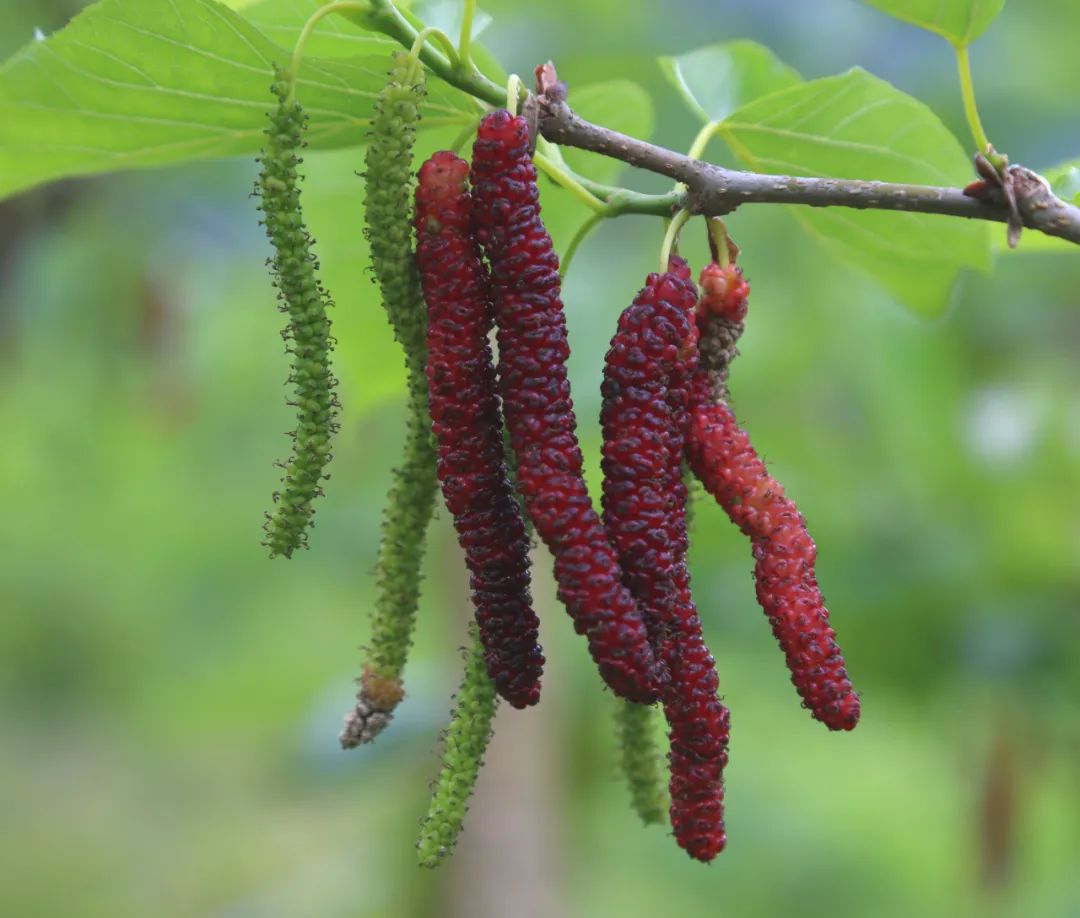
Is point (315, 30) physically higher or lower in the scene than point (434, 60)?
higher

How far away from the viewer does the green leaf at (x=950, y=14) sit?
4.89ft

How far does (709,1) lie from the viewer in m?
4.04

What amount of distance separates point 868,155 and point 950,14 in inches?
7.5

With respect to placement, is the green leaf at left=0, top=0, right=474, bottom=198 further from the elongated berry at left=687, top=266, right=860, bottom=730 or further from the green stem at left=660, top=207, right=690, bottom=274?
the elongated berry at left=687, top=266, right=860, bottom=730

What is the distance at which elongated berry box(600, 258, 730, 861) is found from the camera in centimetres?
118

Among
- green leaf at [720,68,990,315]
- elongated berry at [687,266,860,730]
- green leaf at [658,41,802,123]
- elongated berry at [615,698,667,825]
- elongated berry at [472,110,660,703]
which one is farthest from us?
green leaf at [658,41,802,123]

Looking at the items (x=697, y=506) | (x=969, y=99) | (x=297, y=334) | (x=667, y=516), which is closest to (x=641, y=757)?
(x=667, y=516)

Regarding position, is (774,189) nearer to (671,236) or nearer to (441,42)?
(671,236)

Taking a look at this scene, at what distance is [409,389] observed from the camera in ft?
4.32

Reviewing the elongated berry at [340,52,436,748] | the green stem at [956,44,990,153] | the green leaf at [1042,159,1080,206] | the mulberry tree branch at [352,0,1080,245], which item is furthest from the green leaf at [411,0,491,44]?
the green leaf at [1042,159,1080,206]

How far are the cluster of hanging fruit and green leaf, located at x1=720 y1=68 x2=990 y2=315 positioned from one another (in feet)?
1.34

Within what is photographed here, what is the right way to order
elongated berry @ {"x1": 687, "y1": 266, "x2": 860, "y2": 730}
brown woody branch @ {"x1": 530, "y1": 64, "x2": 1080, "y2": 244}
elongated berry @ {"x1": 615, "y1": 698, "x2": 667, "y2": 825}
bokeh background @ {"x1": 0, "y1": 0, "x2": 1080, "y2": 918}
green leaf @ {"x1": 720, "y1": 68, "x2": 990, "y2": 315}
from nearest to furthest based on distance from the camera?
elongated berry @ {"x1": 687, "y1": 266, "x2": 860, "y2": 730}, brown woody branch @ {"x1": 530, "y1": 64, "x2": 1080, "y2": 244}, elongated berry @ {"x1": 615, "y1": 698, "x2": 667, "y2": 825}, green leaf @ {"x1": 720, "y1": 68, "x2": 990, "y2": 315}, bokeh background @ {"x1": 0, "y1": 0, "x2": 1080, "y2": 918}

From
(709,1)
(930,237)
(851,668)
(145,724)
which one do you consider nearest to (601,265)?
(709,1)

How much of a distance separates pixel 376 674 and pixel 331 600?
5302 millimetres
